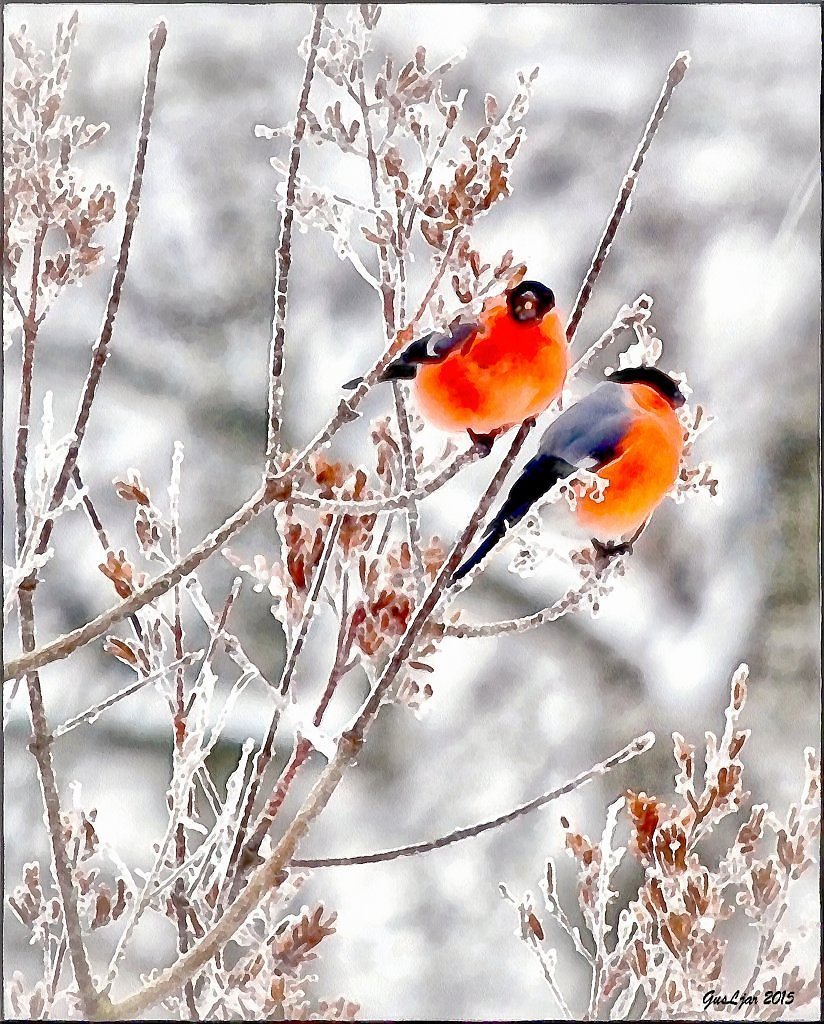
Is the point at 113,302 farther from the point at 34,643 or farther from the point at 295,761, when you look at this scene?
the point at 295,761

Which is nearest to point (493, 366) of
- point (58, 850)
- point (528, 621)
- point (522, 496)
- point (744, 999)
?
point (522, 496)

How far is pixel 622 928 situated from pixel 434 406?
1.64 feet

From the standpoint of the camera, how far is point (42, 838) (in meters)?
0.95

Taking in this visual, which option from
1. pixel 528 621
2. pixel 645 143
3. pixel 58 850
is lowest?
pixel 58 850

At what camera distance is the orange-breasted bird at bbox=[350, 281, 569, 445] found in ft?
2.73

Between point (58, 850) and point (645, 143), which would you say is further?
point (645, 143)

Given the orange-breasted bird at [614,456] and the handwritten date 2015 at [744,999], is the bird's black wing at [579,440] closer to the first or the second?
the orange-breasted bird at [614,456]

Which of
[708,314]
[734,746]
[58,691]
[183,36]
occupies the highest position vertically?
[183,36]

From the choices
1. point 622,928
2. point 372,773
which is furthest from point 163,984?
point 622,928

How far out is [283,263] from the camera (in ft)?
2.59

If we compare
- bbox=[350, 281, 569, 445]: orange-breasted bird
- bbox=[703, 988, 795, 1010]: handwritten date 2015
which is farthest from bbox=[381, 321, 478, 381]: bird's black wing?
bbox=[703, 988, 795, 1010]: handwritten date 2015

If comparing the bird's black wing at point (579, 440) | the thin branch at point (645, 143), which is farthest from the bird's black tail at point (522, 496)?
the thin branch at point (645, 143)

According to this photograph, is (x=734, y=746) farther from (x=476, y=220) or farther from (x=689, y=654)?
(x=476, y=220)

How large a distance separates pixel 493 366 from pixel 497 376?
11 mm
